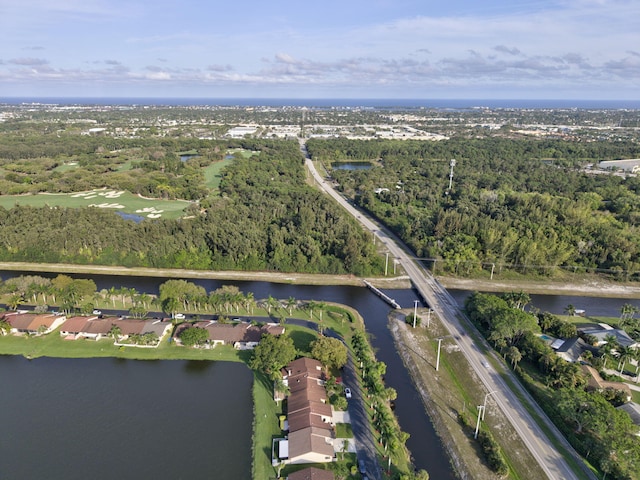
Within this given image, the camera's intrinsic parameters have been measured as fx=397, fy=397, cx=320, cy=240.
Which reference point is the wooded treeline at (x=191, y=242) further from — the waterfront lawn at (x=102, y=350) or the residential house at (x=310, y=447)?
the residential house at (x=310, y=447)

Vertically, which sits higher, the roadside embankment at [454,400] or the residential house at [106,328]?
the residential house at [106,328]

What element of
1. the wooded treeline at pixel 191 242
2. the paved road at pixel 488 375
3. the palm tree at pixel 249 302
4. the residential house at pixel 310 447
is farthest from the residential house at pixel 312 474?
the wooded treeline at pixel 191 242

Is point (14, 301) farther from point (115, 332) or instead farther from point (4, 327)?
point (115, 332)

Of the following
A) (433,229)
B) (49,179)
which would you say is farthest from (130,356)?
(49,179)

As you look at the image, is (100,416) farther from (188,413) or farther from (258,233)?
(258,233)

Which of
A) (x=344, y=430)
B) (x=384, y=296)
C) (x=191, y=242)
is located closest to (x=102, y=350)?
(x=191, y=242)

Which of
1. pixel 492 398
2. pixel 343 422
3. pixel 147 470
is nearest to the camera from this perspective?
pixel 147 470

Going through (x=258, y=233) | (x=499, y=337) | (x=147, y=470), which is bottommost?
(x=147, y=470)
